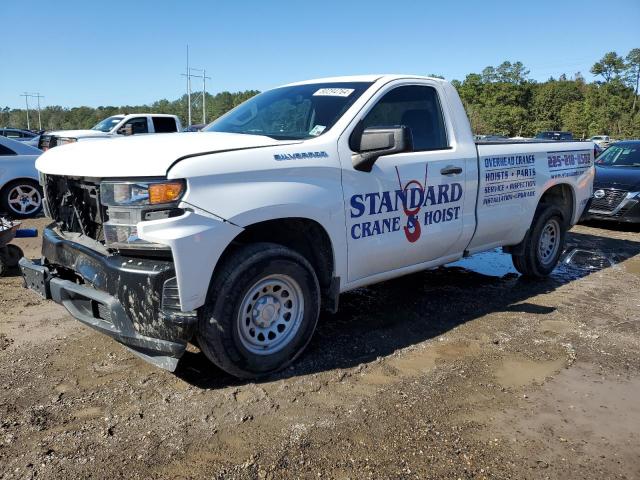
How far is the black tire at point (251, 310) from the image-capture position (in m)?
3.20

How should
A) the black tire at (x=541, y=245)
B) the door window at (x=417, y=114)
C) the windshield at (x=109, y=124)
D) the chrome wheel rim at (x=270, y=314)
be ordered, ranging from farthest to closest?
the windshield at (x=109, y=124), the black tire at (x=541, y=245), the door window at (x=417, y=114), the chrome wheel rim at (x=270, y=314)

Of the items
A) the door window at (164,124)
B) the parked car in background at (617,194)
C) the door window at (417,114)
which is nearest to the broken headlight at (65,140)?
the door window at (164,124)

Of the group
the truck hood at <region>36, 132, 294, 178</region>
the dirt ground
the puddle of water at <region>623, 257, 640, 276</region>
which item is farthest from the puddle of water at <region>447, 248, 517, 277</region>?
the truck hood at <region>36, 132, 294, 178</region>

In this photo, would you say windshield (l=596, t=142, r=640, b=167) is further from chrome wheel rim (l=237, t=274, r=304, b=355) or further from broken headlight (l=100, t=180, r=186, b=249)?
broken headlight (l=100, t=180, r=186, b=249)

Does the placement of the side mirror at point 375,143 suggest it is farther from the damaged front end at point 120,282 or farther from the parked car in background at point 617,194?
the parked car in background at point 617,194

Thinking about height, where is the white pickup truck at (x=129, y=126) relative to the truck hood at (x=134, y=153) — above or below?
above

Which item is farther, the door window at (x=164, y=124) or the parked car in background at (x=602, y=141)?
the parked car in background at (x=602, y=141)

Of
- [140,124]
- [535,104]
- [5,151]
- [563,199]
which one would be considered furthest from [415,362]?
[535,104]

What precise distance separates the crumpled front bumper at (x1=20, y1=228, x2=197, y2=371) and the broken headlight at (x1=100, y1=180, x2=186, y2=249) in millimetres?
119

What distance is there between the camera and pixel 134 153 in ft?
10.2

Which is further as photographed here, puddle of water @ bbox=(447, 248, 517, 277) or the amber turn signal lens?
puddle of water @ bbox=(447, 248, 517, 277)

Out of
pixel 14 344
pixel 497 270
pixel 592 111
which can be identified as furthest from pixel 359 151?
pixel 592 111

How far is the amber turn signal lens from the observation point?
2980mm

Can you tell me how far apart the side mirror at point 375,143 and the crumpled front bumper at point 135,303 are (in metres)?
1.54
